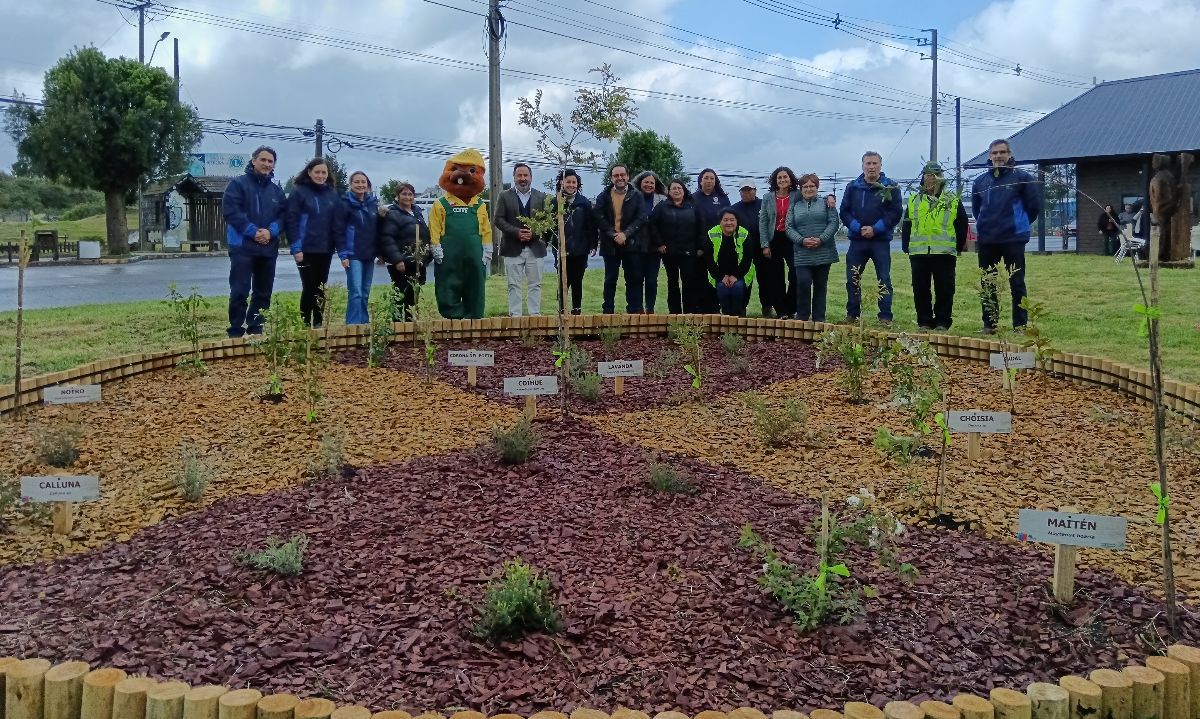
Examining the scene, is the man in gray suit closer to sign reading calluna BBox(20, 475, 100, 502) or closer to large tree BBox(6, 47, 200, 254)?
sign reading calluna BBox(20, 475, 100, 502)

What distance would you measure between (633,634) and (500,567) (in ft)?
2.33

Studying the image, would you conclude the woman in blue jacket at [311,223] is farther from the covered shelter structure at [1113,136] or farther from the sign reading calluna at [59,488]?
the covered shelter structure at [1113,136]

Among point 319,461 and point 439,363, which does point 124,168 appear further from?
point 319,461

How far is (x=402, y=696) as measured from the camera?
9.78 feet

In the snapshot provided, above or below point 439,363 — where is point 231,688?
below

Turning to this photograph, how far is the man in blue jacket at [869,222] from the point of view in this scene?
9.77 metres

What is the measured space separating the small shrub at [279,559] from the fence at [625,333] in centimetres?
349

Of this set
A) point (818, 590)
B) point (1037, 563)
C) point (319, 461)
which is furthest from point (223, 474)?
point (1037, 563)

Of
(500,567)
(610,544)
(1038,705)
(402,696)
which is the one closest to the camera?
(1038,705)

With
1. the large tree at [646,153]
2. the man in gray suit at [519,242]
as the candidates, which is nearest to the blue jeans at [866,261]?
the man in gray suit at [519,242]

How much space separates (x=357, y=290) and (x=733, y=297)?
3683mm

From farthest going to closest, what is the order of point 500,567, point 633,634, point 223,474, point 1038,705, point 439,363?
point 439,363 → point 223,474 → point 500,567 → point 633,634 → point 1038,705

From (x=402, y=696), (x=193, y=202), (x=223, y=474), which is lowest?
(x=402, y=696)

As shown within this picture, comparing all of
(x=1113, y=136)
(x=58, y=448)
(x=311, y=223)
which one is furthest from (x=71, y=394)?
(x=1113, y=136)
